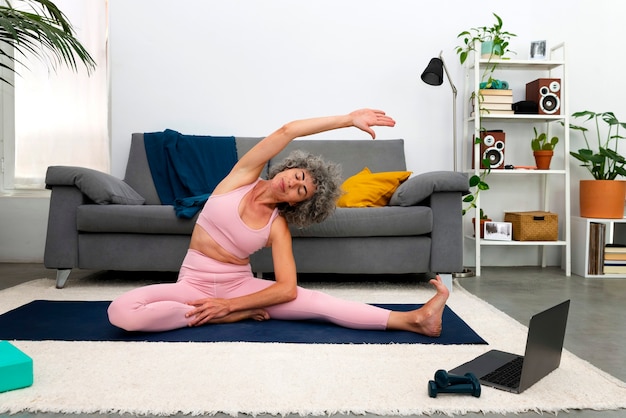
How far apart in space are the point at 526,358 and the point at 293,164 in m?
1.19

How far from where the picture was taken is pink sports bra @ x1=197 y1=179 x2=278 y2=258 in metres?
2.40

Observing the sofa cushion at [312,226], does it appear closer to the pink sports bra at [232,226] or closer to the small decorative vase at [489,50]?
the pink sports bra at [232,226]

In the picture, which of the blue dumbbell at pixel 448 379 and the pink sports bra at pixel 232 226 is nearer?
the blue dumbbell at pixel 448 379

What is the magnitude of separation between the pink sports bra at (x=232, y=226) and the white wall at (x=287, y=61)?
2.08 meters

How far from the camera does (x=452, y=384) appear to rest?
66.0 inches

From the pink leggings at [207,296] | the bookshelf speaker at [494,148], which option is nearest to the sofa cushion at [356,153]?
the bookshelf speaker at [494,148]

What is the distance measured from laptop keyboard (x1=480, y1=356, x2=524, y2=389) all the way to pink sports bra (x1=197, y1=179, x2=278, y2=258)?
1.02 meters

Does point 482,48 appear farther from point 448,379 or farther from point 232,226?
point 448,379

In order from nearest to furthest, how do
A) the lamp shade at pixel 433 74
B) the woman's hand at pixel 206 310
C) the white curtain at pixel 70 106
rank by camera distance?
1. the woman's hand at pixel 206 310
2. the lamp shade at pixel 433 74
3. the white curtain at pixel 70 106

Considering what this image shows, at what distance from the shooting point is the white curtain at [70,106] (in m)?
4.55

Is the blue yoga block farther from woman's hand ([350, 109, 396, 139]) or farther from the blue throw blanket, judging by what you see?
the blue throw blanket

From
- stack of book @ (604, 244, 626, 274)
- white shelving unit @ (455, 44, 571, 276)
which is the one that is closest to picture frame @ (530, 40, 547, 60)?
white shelving unit @ (455, 44, 571, 276)

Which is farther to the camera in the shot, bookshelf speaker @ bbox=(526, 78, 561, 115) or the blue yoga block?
bookshelf speaker @ bbox=(526, 78, 561, 115)

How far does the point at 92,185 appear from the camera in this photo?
11.0ft
